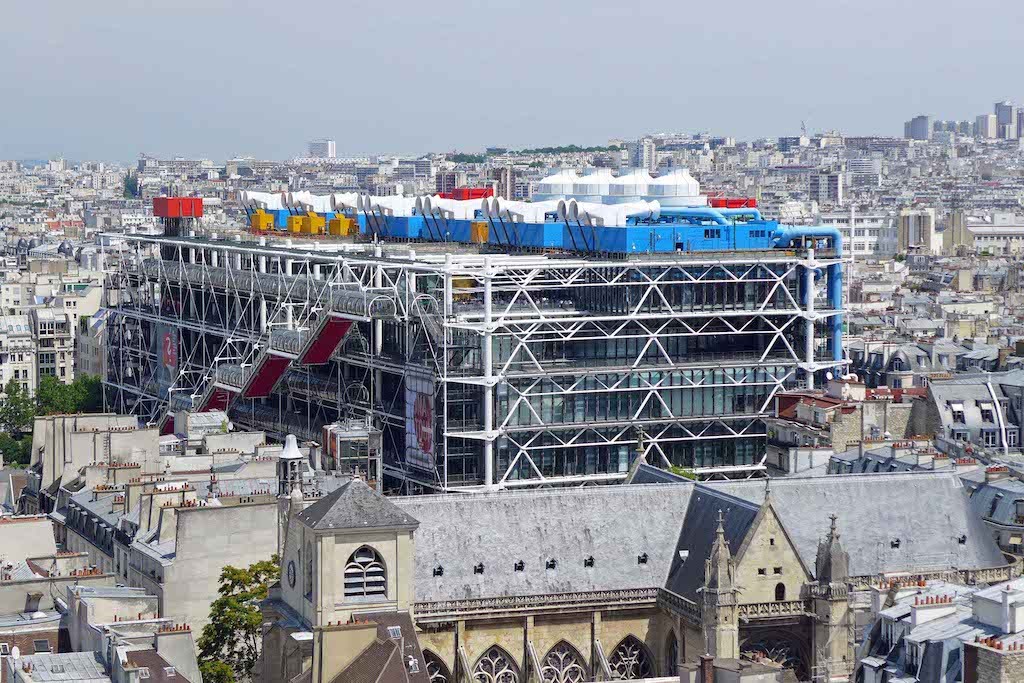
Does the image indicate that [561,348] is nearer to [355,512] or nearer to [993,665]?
[355,512]

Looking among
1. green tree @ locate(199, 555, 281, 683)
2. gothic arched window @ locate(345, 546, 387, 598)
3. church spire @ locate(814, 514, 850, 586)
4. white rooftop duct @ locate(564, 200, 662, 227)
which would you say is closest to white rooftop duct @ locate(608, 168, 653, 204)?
white rooftop duct @ locate(564, 200, 662, 227)

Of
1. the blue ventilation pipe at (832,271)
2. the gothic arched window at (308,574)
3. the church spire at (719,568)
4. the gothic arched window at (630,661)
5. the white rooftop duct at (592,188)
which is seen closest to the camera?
the gothic arched window at (308,574)

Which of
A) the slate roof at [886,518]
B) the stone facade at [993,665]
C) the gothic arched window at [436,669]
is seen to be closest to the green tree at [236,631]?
the gothic arched window at [436,669]

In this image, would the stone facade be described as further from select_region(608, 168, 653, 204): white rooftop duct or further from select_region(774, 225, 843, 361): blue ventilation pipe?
select_region(608, 168, 653, 204): white rooftop duct

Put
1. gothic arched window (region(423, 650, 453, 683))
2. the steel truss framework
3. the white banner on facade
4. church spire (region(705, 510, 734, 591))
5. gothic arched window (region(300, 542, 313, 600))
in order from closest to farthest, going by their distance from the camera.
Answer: gothic arched window (region(300, 542, 313, 600)) → church spire (region(705, 510, 734, 591)) → gothic arched window (region(423, 650, 453, 683)) → the steel truss framework → the white banner on facade

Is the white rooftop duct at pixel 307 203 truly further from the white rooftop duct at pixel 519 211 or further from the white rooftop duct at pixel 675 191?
the white rooftop duct at pixel 519 211

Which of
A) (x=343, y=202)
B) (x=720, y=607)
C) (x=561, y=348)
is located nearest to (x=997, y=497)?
(x=720, y=607)

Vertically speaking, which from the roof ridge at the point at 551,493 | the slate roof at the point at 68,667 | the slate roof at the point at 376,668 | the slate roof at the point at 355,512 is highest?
the slate roof at the point at 355,512

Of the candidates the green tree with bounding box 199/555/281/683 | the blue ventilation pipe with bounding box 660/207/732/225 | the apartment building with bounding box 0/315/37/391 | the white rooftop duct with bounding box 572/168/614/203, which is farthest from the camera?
the apartment building with bounding box 0/315/37/391
